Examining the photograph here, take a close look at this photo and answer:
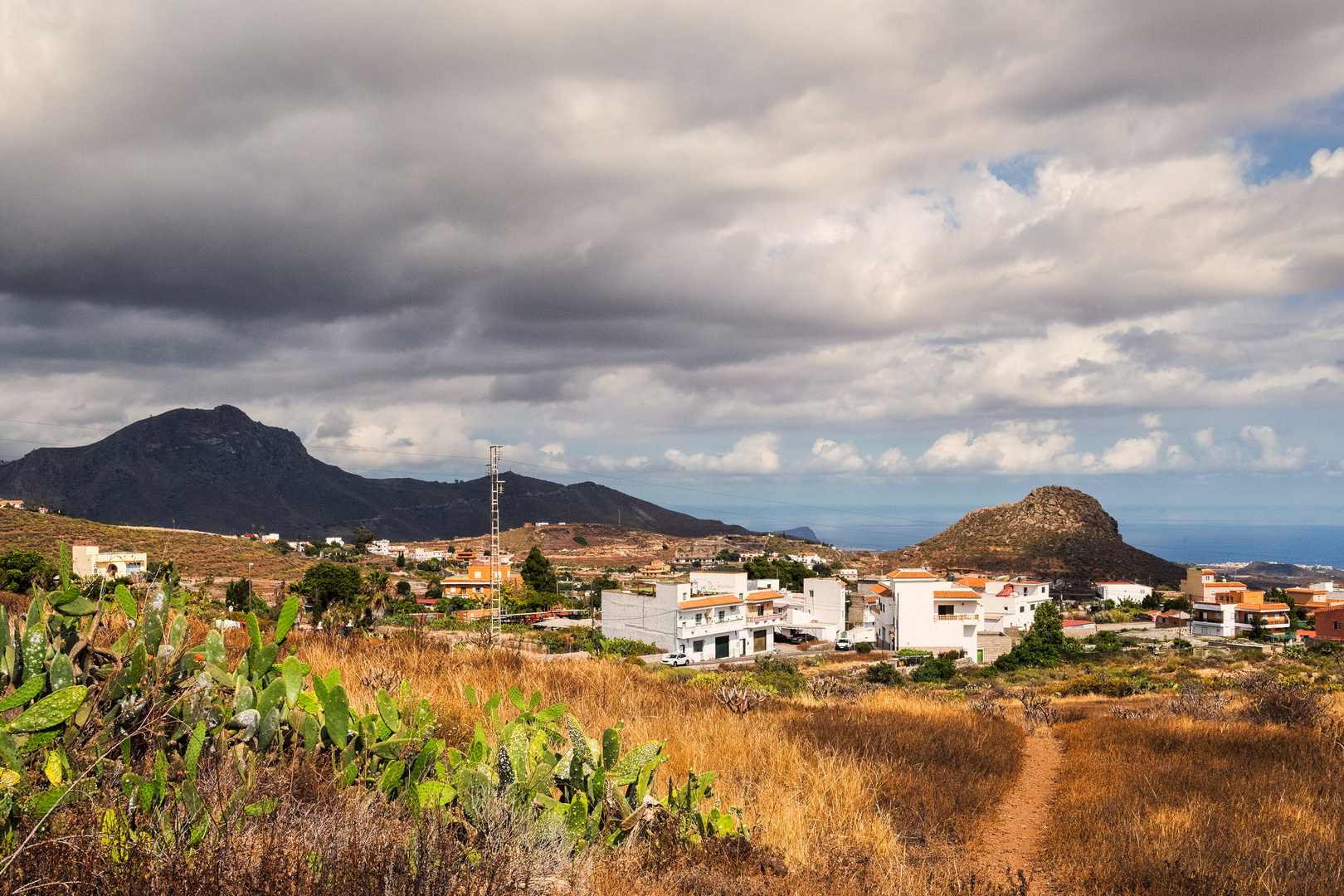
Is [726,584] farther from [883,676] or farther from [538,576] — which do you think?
[883,676]

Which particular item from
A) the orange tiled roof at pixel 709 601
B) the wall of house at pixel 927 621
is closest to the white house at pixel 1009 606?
the wall of house at pixel 927 621

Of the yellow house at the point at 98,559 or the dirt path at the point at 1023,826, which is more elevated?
the dirt path at the point at 1023,826

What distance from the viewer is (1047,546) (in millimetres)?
107000

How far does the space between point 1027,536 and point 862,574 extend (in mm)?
28176

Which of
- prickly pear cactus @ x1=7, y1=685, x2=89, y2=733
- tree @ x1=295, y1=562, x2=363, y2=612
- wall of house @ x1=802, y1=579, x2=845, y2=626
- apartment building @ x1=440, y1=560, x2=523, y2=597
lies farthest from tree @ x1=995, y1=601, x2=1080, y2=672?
apartment building @ x1=440, y1=560, x2=523, y2=597

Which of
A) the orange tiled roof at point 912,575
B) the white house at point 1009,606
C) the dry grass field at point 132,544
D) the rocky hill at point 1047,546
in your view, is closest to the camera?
the orange tiled roof at point 912,575

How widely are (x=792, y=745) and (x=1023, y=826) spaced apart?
195 centimetres

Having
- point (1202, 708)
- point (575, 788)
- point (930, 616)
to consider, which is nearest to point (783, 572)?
point (930, 616)

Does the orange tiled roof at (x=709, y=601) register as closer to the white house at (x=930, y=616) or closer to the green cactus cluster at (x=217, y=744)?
the white house at (x=930, y=616)

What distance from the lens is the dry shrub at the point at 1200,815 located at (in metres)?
4.57

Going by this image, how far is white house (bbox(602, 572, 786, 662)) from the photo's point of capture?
44094 mm

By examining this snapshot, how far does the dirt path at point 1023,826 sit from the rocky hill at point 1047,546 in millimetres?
95029

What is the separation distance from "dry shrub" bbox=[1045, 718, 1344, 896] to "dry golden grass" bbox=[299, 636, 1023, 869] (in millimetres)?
854

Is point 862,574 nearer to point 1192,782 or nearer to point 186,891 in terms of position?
point 1192,782
